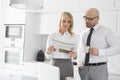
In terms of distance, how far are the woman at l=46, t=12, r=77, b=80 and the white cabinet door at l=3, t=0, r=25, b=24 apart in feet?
6.28

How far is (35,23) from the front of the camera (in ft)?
15.2

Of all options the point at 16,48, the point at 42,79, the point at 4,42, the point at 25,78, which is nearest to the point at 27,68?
the point at 25,78

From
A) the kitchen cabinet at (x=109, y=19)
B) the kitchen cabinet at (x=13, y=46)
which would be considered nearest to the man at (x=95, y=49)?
the kitchen cabinet at (x=109, y=19)

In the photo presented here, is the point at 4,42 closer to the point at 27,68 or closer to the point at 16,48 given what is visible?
the point at 16,48

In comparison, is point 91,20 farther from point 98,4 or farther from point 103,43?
point 98,4

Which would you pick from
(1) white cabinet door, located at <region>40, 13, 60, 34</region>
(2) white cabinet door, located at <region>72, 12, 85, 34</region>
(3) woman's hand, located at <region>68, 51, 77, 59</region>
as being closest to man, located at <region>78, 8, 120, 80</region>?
(3) woman's hand, located at <region>68, 51, 77, 59</region>

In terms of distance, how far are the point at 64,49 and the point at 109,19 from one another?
1506mm

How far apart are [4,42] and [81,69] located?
8.02 feet

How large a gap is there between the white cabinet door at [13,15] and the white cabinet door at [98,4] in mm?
1180

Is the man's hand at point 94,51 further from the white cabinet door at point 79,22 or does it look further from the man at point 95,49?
the white cabinet door at point 79,22

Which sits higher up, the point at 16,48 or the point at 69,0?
the point at 69,0

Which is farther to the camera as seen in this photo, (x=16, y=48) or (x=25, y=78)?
(x=16, y=48)

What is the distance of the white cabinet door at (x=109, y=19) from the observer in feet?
12.5

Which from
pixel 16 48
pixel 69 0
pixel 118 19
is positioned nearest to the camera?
pixel 118 19
